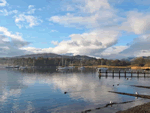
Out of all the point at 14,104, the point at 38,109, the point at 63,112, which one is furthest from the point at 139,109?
the point at 14,104

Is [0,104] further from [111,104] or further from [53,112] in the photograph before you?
[111,104]

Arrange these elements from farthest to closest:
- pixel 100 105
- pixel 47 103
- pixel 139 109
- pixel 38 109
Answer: pixel 47 103 → pixel 100 105 → pixel 38 109 → pixel 139 109

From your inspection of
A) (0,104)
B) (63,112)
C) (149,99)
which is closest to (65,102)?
(63,112)

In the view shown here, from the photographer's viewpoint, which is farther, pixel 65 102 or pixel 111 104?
pixel 65 102

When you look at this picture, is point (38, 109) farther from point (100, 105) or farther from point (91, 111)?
point (100, 105)

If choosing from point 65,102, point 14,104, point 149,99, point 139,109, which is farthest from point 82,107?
point 149,99

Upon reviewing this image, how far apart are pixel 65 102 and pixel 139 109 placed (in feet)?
42.7

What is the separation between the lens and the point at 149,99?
30.0 metres

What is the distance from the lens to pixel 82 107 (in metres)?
25.5

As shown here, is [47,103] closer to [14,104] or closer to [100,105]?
[14,104]

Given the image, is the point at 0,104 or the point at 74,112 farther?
the point at 0,104

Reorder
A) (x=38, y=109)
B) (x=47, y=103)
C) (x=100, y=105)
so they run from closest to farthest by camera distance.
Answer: (x=38, y=109) → (x=100, y=105) → (x=47, y=103)

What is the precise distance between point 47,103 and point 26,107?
401cm

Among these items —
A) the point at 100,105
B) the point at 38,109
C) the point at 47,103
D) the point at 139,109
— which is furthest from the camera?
the point at 47,103
